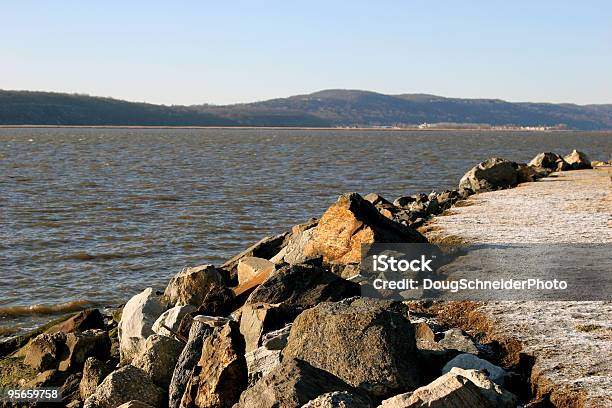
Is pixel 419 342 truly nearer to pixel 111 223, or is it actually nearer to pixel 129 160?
pixel 111 223

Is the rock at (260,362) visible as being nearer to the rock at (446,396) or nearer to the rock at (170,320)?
the rock at (446,396)

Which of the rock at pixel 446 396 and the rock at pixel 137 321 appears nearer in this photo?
the rock at pixel 446 396

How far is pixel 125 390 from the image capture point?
8.12m

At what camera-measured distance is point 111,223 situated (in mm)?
25531

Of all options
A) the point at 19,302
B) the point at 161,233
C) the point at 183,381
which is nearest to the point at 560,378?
the point at 183,381

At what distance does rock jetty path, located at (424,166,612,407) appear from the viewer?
739 cm

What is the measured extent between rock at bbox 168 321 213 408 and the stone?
337 centimetres

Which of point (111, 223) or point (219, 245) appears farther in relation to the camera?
point (111, 223)

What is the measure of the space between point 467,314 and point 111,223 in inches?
690

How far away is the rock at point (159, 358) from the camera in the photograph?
340 inches

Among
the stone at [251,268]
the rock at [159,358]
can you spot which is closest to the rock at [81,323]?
the stone at [251,268]

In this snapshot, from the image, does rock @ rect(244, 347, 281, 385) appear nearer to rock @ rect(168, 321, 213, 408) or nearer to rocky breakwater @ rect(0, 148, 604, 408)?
rocky breakwater @ rect(0, 148, 604, 408)

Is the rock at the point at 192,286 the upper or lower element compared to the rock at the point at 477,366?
lower

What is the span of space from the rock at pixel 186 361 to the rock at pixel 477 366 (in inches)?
98.2
